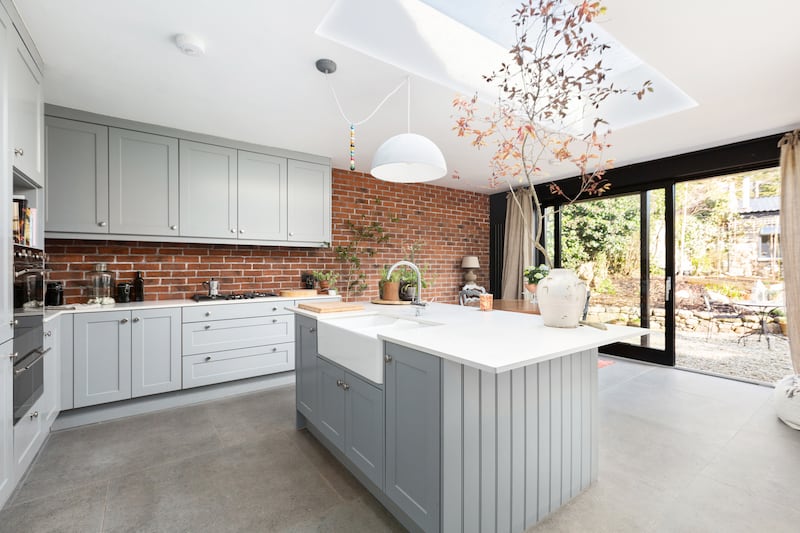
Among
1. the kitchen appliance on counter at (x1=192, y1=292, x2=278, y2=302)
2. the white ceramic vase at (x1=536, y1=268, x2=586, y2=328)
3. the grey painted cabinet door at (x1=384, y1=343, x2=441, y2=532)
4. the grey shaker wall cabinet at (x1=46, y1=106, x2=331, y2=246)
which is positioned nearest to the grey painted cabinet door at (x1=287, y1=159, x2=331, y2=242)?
the grey shaker wall cabinet at (x1=46, y1=106, x2=331, y2=246)

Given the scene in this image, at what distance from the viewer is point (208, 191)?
11.2ft

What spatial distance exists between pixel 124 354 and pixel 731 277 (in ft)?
18.2

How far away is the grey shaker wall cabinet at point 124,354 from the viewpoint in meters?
2.75

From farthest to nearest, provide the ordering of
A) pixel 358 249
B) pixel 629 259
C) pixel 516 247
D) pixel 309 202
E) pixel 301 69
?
pixel 516 247 → pixel 358 249 → pixel 629 259 → pixel 309 202 → pixel 301 69

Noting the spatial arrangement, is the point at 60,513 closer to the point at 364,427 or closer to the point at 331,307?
the point at 364,427

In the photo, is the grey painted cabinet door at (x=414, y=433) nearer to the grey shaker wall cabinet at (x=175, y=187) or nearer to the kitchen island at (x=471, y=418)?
the kitchen island at (x=471, y=418)

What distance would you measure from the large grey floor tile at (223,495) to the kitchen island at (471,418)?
0.29m

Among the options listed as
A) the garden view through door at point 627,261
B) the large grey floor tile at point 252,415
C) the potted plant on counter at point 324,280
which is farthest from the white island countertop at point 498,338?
the garden view through door at point 627,261

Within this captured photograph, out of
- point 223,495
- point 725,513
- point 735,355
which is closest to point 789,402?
point 735,355

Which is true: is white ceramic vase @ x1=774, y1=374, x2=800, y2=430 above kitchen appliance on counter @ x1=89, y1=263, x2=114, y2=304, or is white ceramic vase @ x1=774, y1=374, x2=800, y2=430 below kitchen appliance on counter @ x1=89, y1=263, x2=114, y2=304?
below

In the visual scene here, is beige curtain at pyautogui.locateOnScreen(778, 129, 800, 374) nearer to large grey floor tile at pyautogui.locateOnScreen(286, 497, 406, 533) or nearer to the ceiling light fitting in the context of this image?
the ceiling light fitting

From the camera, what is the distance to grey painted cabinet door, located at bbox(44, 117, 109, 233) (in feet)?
9.07

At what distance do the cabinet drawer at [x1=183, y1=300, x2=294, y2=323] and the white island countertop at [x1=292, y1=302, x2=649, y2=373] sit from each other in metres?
1.45

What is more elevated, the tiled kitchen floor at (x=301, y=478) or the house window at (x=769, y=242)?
the house window at (x=769, y=242)
